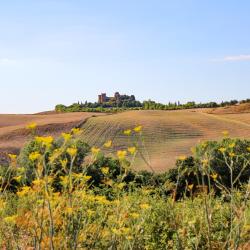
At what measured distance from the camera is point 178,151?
3141 centimetres

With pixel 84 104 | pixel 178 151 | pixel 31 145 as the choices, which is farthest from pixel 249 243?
pixel 84 104

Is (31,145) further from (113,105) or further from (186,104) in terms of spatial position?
(113,105)

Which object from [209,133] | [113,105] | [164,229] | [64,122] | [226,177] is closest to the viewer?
[164,229]

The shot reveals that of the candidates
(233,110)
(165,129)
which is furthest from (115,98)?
(165,129)

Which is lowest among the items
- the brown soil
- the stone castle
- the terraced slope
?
the terraced slope

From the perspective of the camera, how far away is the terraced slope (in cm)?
3306

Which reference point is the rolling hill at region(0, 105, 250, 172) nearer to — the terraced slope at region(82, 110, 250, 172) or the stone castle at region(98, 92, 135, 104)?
the terraced slope at region(82, 110, 250, 172)

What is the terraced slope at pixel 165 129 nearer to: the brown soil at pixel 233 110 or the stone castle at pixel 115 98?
the brown soil at pixel 233 110

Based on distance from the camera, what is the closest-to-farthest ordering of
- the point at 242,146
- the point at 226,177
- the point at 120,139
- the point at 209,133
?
the point at 226,177, the point at 242,146, the point at 120,139, the point at 209,133

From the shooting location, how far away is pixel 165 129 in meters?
37.6

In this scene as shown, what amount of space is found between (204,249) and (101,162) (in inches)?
338

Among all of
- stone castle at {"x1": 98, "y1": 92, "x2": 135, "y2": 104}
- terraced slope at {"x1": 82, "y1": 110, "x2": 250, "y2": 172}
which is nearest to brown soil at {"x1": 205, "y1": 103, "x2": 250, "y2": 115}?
terraced slope at {"x1": 82, "y1": 110, "x2": 250, "y2": 172}

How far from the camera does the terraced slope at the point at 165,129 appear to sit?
33062 millimetres

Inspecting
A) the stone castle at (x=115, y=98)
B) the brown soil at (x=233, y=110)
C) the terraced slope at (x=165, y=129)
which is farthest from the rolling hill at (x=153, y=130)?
the stone castle at (x=115, y=98)
